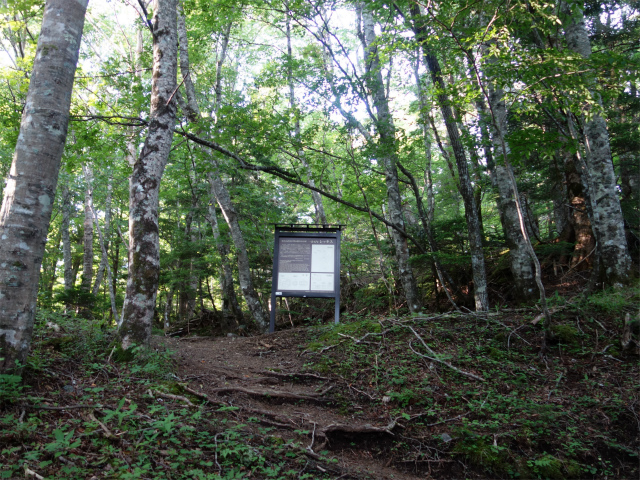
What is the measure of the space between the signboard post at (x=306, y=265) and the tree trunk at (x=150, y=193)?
3.74m

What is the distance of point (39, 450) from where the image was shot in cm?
245

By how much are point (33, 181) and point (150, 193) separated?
1809mm

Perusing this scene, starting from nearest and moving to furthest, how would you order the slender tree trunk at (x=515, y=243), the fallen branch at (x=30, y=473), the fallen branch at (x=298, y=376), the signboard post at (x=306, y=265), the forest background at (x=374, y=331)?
the fallen branch at (x=30, y=473) < the forest background at (x=374, y=331) < the fallen branch at (x=298, y=376) < the slender tree trunk at (x=515, y=243) < the signboard post at (x=306, y=265)

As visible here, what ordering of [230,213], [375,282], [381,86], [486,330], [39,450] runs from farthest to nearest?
[375,282]
[230,213]
[381,86]
[486,330]
[39,450]

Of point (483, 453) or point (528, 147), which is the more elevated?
point (528, 147)

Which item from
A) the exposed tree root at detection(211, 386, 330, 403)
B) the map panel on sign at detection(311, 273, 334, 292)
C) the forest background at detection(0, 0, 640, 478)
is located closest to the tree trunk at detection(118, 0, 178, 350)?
the forest background at detection(0, 0, 640, 478)

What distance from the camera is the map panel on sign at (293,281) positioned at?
335 inches

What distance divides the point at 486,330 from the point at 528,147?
121 inches

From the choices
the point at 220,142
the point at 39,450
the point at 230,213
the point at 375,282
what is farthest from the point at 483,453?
the point at 375,282

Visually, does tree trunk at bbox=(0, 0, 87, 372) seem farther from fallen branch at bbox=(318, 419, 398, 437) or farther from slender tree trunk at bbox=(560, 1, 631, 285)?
slender tree trunk at bbox=(560, 1, 631, 285)

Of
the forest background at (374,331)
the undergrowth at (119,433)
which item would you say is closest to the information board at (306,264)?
the forest background at (374,331)

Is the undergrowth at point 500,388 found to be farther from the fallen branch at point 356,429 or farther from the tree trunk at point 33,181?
the tree trunk at point 33,181

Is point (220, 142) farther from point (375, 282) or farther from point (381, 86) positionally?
point (375, 282)

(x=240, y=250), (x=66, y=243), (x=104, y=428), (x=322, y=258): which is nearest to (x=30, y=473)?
(x=104, y=428)
